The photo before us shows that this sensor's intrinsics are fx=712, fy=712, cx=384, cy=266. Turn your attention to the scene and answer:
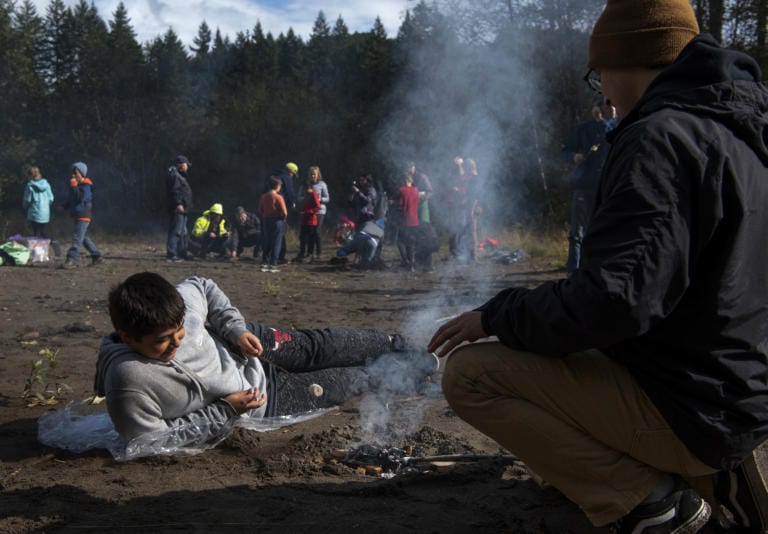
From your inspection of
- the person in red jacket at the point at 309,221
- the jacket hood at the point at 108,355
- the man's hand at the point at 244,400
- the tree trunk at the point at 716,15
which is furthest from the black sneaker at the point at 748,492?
the tree trunk at the point at 716,15

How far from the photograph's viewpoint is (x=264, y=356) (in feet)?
12.7

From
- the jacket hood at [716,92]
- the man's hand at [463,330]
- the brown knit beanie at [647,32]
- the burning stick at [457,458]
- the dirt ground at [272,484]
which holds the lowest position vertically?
the dirt ground at [272,484]

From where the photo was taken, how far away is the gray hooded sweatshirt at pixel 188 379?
10.1 feet

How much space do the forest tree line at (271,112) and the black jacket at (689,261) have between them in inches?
468

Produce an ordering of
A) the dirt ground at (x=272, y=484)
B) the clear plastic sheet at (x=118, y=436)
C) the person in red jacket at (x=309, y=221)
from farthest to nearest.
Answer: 1. the person in red jacket at (x=309, y=221)
2. the clear plastic sheet at (x=118, y=436)
3. the dirt ground at (x=272, y=484)

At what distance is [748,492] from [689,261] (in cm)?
81

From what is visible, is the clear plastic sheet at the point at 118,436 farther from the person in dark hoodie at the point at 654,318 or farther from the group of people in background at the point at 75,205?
the group of people in background at the point at 75,205

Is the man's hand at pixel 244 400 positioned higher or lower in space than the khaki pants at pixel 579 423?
lower

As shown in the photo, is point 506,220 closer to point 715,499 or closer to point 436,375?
point 436,375

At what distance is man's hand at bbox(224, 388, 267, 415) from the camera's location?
3398mm

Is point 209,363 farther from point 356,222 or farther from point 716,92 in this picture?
point 356,222

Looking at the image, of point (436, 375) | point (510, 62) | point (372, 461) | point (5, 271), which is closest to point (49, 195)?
point (5, 271)

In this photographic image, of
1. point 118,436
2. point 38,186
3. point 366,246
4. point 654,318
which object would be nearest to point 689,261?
point 654,318

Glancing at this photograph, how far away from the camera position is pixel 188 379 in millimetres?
3252
